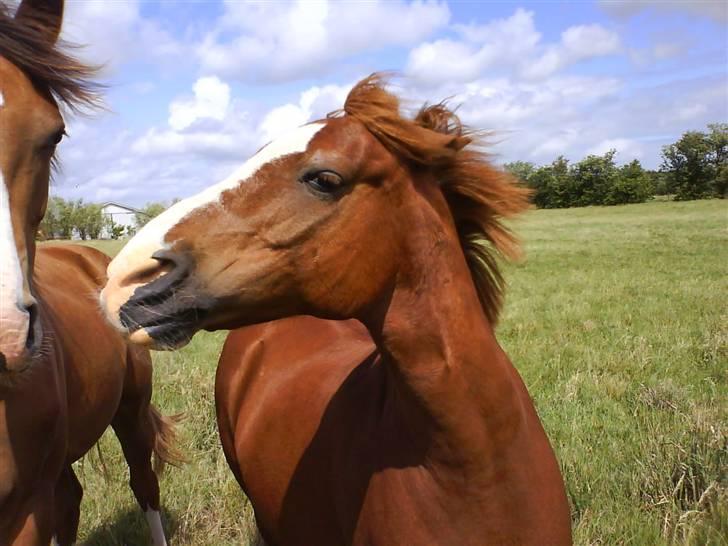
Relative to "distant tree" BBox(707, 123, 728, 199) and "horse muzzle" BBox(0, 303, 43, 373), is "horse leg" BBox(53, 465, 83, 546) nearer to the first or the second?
"horse muzzle" BBox(0, 303, 43, 373)

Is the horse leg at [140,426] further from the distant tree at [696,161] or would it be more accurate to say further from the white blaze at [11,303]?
the distant tree at [696,161]

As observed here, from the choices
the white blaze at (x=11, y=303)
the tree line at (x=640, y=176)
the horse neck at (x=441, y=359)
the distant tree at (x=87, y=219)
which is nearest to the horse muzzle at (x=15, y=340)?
the white blaze at (x=11, y=303)

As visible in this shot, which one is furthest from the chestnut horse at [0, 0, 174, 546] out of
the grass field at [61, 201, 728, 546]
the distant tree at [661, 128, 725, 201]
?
the distant tree at [661, 128, 725, 201]

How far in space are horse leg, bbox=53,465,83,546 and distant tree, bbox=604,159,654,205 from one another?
180ft

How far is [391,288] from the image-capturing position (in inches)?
78.6

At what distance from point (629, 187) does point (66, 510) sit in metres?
57.1

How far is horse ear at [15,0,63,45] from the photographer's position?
2.66 metres

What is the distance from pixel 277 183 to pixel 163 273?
0.42 meters

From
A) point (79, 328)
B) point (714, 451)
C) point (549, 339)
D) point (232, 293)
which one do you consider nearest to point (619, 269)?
point (549, 339)

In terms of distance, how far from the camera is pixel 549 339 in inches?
283

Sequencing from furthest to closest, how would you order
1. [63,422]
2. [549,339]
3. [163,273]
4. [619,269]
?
[619,269] < [549,339] < [63,422] < [163,273]

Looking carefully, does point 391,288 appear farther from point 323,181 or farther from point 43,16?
point 43,16

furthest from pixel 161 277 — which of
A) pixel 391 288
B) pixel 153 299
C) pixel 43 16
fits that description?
pixel 43 16

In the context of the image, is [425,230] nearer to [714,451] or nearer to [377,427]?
[377,427]
